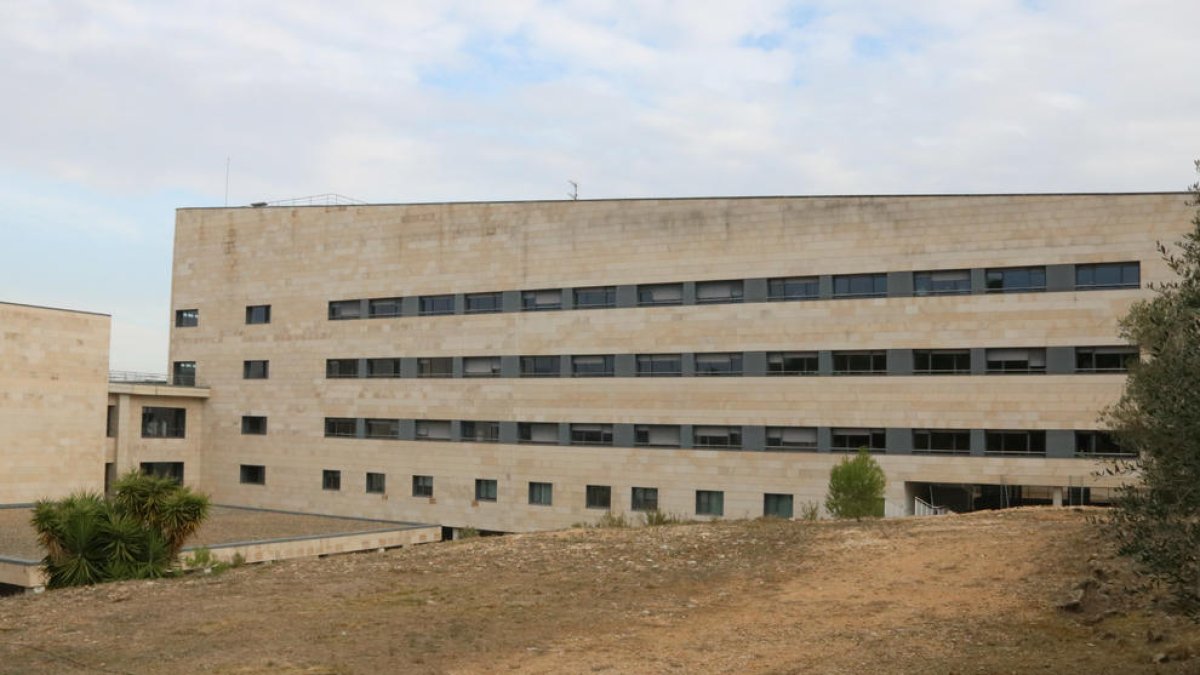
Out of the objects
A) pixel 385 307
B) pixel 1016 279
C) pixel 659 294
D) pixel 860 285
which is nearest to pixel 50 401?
pixel 385 307

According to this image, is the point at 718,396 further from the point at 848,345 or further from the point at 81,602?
the point at 81,602

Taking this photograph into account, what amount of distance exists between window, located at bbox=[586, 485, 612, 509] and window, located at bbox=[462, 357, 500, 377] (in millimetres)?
7798

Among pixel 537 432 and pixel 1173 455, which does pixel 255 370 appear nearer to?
pixel 537 432

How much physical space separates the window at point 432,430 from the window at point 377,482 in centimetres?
315

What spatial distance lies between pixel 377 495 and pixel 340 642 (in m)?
41.0

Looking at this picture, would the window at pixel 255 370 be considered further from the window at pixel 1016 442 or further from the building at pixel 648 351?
the window at pixel 1016 442

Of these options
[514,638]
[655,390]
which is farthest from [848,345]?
[514,638]

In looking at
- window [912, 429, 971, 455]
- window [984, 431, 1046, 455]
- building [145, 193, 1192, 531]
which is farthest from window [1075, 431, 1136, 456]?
A: window [912, 429, 971, 455]

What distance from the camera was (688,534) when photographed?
24.8 meters

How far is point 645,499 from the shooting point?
47906mm

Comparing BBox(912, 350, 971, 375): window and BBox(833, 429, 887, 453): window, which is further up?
BBox(912, 350, 971, 375): window

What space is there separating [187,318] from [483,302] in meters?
21.7

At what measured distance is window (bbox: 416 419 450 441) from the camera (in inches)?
2130

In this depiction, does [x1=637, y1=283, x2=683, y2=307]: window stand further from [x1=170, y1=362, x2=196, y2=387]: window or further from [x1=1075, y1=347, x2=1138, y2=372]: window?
[x1=170, y1=362, x2=196, y2=387]: window
